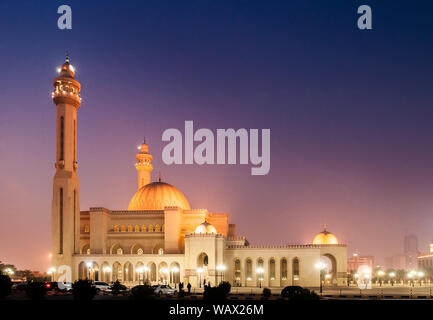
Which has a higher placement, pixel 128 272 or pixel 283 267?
pixel 283 267

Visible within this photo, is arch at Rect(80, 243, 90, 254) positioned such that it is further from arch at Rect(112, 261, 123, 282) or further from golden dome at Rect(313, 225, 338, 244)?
golden dome at Rect(313, 225, 338, 244)

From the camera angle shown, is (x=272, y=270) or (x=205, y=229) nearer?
(x=205, y=229)

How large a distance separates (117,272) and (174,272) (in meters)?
6.75

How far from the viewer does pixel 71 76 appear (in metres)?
64.2

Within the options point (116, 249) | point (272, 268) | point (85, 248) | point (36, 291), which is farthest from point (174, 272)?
point (36, 291)

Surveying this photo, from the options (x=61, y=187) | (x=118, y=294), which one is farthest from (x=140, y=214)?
(x=118, y=294)

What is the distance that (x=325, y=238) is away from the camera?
69562mm

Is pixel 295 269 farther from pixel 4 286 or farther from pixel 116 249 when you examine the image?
pixel 4 286

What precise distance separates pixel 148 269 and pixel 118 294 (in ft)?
72.3

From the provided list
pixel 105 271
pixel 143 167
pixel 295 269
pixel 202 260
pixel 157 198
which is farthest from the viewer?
pixel 143 167

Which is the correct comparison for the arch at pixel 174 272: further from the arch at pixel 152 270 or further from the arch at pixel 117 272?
the arch at pixel 117 272

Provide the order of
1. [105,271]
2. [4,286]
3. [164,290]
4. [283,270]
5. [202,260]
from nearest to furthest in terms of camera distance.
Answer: [4,286], [164,290], [202,260], [105,271], [283,270]

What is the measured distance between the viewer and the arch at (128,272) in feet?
211
